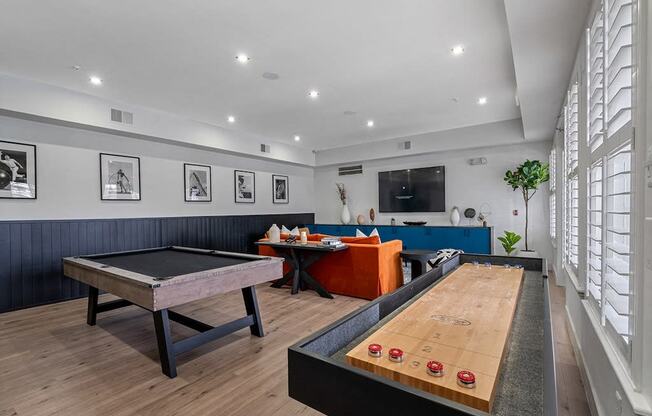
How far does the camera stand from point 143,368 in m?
2.56

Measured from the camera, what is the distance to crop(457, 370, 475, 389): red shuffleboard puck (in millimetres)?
787

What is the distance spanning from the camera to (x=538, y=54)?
2.69 meters

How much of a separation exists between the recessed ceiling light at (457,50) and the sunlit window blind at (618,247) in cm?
195

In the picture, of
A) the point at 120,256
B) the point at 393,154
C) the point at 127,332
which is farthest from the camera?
the point at 393,154

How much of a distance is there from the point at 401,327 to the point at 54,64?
4.44 metres

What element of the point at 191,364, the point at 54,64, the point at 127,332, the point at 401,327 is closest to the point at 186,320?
the point at 191,364

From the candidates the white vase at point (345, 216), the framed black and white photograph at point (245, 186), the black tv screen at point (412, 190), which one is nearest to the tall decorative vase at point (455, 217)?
the black tv screen at point (412, 190)

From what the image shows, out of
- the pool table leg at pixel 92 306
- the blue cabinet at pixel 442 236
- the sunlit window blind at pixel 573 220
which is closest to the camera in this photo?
the sunlit window blind at pixel 573 220

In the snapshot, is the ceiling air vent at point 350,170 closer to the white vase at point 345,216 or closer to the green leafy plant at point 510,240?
the white vase at point 345,216

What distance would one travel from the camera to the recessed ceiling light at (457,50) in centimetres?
313

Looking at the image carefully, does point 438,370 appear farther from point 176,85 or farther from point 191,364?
point 176,85

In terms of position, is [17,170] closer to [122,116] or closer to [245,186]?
[122,116]

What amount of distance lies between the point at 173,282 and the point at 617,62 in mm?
2862

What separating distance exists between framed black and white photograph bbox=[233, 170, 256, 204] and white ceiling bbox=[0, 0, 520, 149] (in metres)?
1.96
